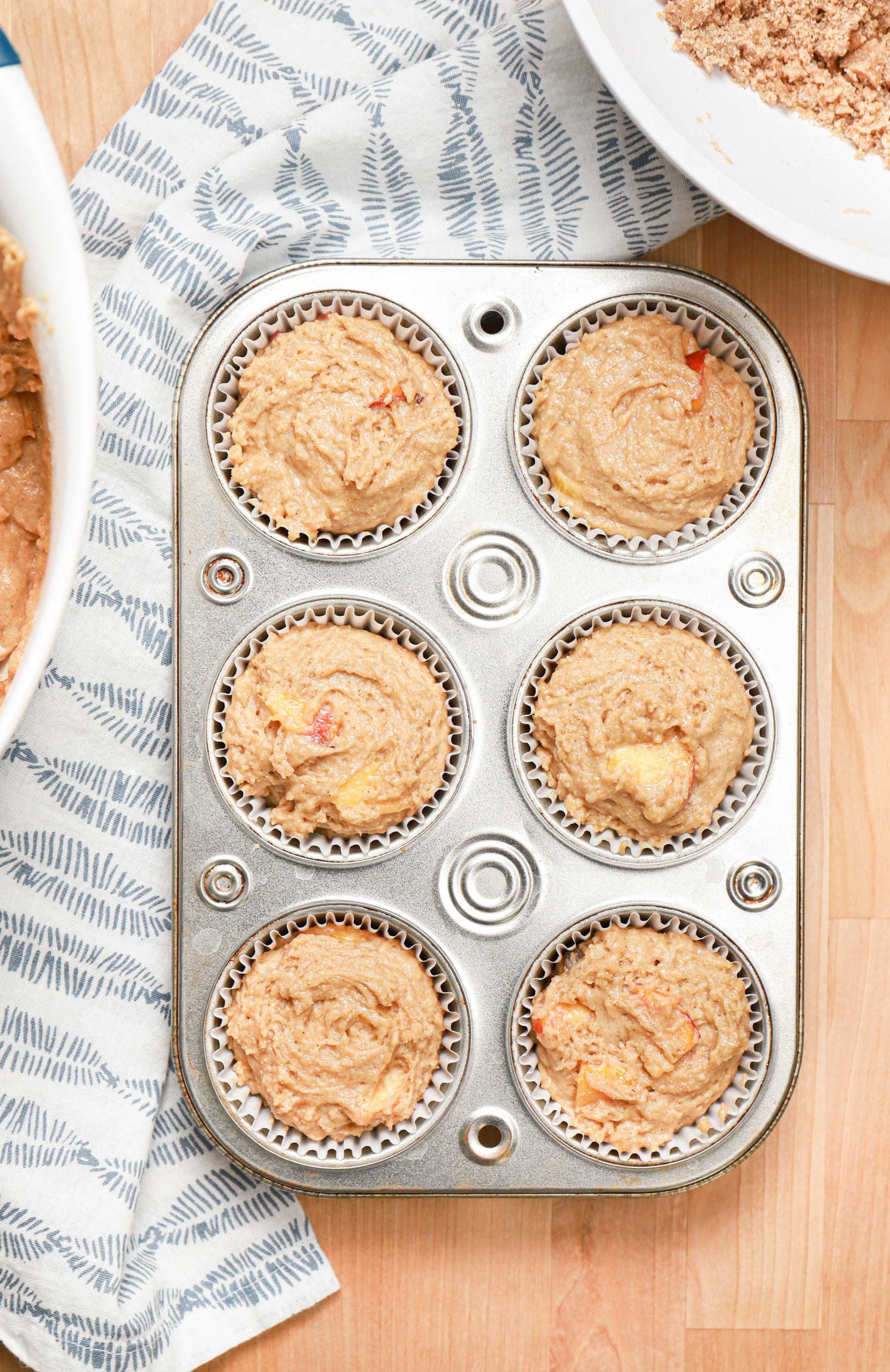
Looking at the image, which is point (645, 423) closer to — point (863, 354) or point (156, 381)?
point (863, 354)

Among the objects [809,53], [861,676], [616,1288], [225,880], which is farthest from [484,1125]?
[809,53]

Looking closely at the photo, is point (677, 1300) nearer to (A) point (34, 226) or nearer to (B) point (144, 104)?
(A) point (34, 226)

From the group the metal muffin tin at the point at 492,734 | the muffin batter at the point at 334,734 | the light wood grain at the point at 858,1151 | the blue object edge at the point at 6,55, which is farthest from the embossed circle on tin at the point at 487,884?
the blue object edge at the point at 6,55

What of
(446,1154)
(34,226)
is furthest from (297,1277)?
(34,226)

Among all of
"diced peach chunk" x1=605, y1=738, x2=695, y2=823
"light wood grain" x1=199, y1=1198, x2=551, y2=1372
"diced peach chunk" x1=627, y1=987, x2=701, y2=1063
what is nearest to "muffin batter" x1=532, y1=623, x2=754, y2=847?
"diced peach chunk" x1=605, y1=738, x2=695, y2=823

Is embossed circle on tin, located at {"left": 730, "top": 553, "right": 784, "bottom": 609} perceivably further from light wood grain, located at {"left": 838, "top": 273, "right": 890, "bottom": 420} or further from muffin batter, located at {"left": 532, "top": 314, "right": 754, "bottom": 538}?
light wood grain, located at {"left": 838, "top": 273, "right": 890, "bottom": 420}

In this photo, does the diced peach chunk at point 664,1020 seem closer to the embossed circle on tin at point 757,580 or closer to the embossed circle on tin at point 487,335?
the embossed circle on tin at point 757,580
